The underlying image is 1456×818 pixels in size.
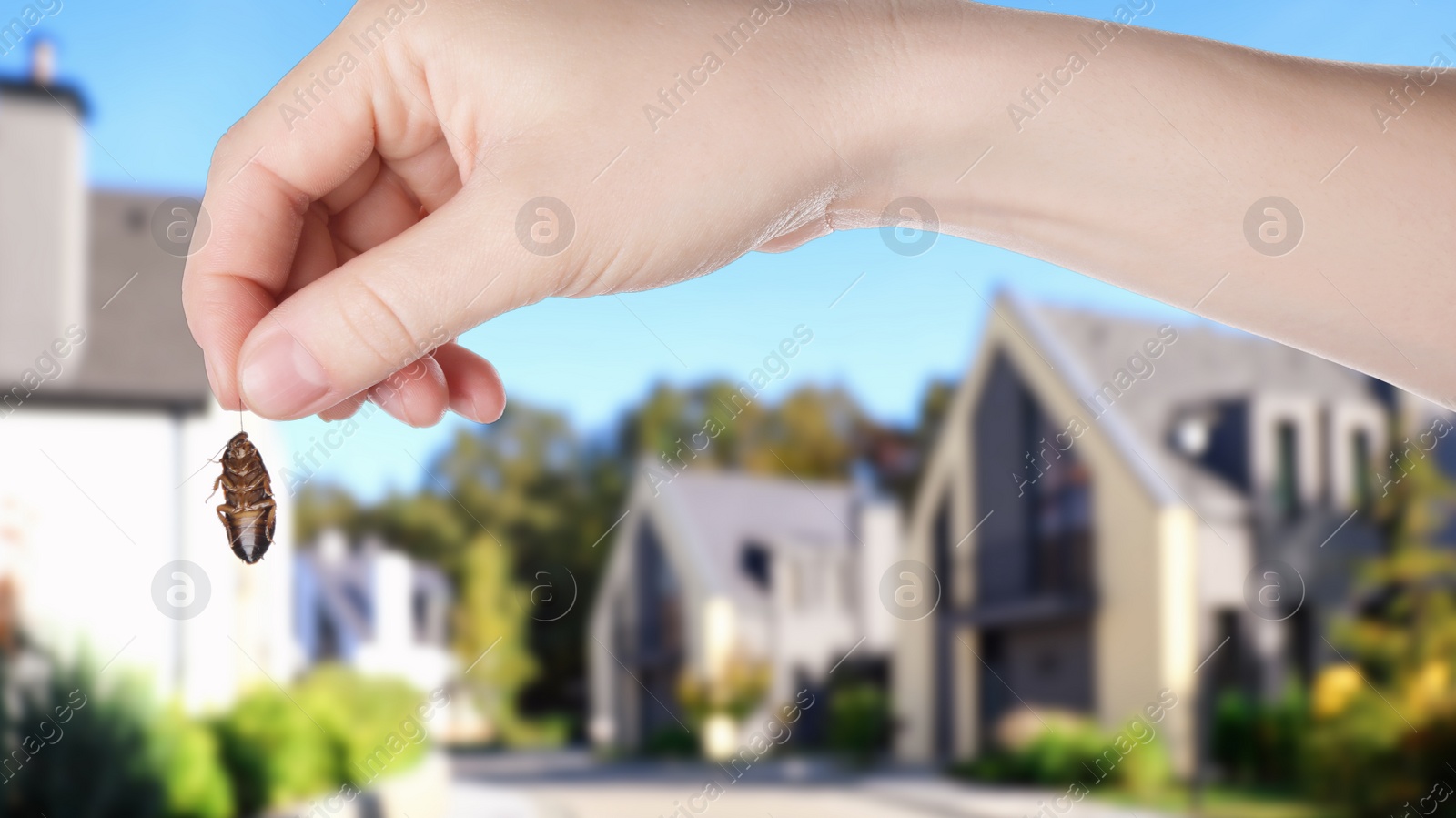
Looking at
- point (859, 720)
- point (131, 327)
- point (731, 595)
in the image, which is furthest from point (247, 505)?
point (731, 595)

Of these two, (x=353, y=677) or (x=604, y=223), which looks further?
(x=353, y=677)

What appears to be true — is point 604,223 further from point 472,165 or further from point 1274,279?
point 1274,279

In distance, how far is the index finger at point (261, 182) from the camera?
2.15 feet

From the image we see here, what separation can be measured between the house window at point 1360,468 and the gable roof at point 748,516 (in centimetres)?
373

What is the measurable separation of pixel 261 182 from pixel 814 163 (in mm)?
324

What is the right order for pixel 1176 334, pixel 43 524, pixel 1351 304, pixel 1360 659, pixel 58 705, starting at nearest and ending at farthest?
pixel 1351 304 < pixel 58 705 < pixel 43 524 < pixel 1360 659 < pixel 1176 334

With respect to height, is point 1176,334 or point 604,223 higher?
point 1176,334

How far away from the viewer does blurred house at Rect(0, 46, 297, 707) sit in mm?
4859

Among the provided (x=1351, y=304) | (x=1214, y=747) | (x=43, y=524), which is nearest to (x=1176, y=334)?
(x=1214, y=747)

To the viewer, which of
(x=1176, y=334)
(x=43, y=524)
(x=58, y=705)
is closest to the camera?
(x=58, y=705)

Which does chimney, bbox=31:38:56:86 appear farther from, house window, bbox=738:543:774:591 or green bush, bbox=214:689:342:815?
house window, bbox=738:543:774:591

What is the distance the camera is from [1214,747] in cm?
707

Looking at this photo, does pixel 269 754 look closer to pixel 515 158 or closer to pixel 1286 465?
pixel 515 158

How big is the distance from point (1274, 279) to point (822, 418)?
29.9 ft
